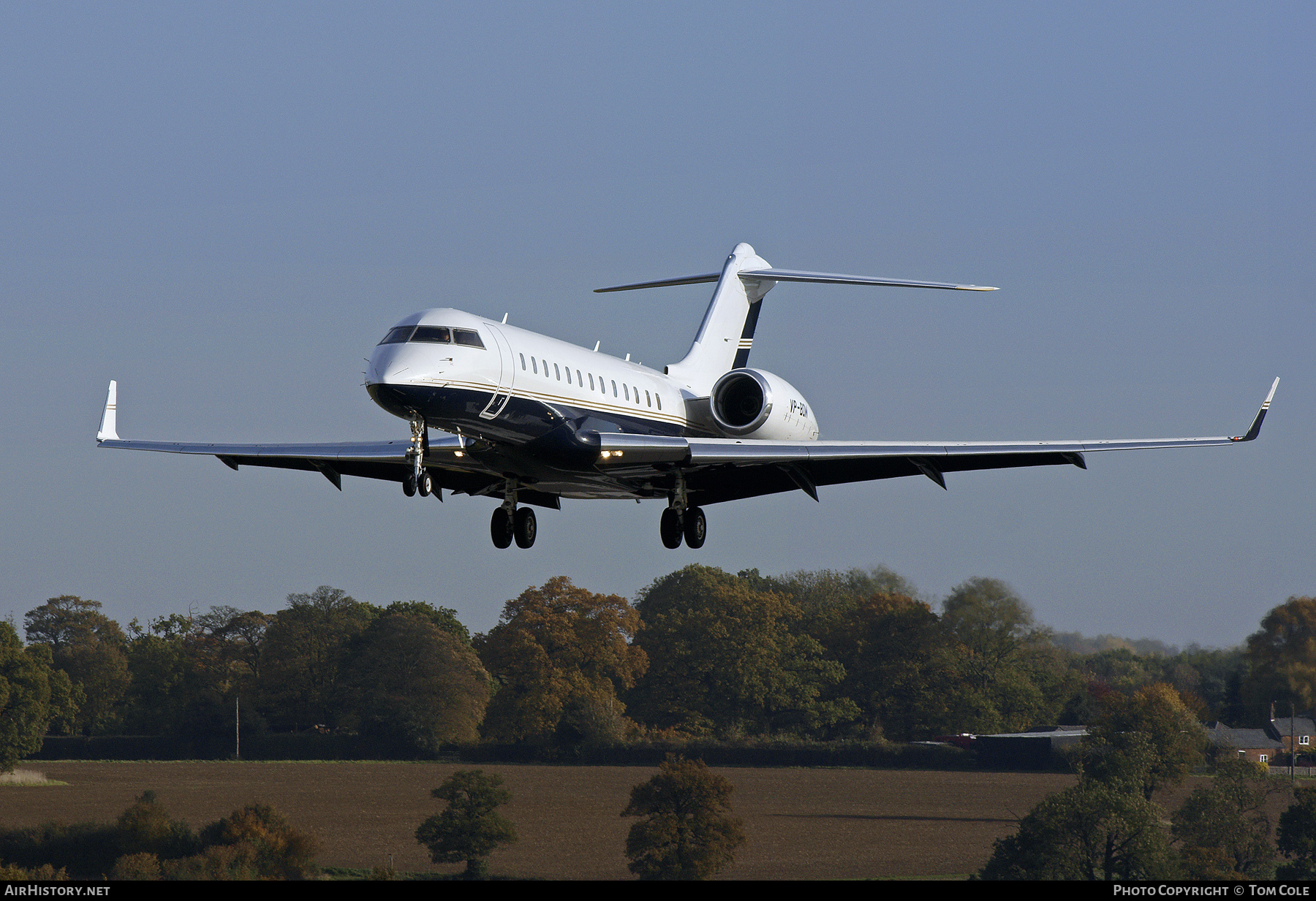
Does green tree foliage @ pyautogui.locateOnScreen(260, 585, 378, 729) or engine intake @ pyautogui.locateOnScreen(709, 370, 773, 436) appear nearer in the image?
engine intake @ pyautogui.locateOnScreen(709, 370, 773, 436)

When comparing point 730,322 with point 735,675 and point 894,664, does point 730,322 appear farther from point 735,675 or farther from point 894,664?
point 735,675

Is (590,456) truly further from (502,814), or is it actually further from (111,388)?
(502,814)

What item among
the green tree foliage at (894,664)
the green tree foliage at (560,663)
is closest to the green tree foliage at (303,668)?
the green tree foliage at (560,663)

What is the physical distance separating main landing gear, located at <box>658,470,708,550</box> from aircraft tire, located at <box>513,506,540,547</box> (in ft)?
8.30

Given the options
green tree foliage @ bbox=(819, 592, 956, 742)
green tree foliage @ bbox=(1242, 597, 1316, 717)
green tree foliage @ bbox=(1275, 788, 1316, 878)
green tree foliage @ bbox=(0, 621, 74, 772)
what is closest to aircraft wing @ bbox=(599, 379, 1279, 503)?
green tree foliage @ bbox=(1242, 597, 1316, 717)

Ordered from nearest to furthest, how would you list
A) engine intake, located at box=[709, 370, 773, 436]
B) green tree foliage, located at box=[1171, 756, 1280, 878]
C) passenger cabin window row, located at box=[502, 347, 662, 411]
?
passenger cabin window row, located at box=[502, 347, 662, 411] < engine intake, located at box=[709, 370, 773, 436] < green tree foliage, located at box=[1171, 756, 1280, 878]

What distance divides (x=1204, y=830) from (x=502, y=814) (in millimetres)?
39044

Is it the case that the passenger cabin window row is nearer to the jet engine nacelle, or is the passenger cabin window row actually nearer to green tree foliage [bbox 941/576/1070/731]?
the jet engine nacelle

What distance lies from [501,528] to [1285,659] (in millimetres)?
51205

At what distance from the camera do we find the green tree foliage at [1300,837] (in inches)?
2589

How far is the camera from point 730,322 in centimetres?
3347

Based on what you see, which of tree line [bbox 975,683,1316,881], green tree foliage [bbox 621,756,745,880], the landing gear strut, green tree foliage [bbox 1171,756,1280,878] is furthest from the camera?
green tree foliage [bbox 621,756,745,880]

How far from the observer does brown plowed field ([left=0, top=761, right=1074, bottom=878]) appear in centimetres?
7588

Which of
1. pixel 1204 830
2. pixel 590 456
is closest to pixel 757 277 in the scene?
pixel 590 456
